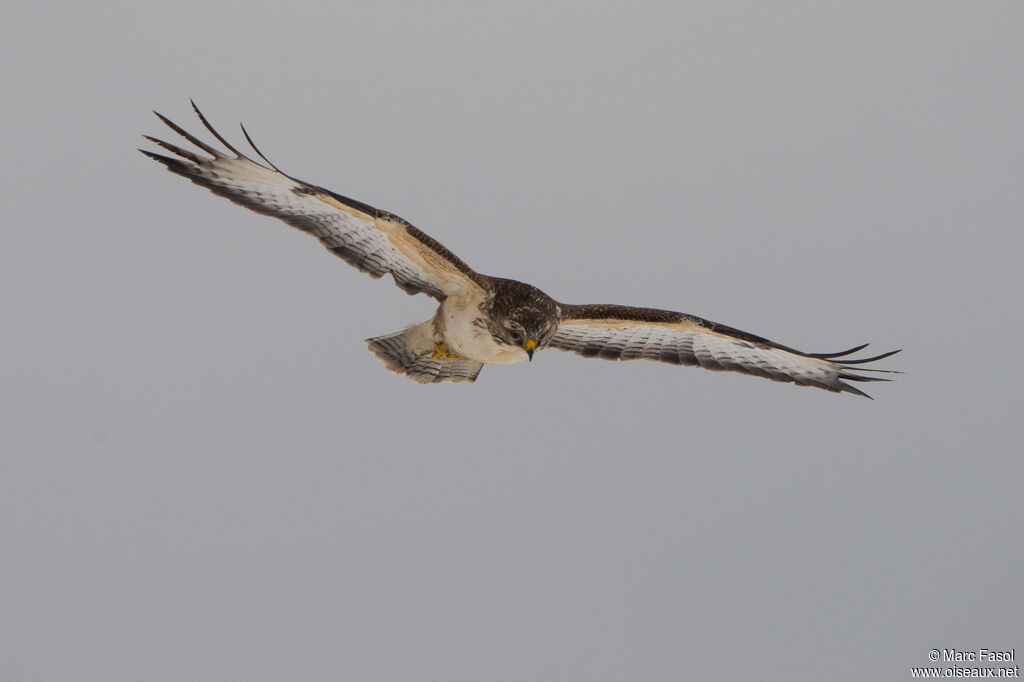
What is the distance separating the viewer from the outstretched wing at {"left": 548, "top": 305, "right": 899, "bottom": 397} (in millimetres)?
9492

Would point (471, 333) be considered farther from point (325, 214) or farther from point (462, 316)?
point (325, 214)

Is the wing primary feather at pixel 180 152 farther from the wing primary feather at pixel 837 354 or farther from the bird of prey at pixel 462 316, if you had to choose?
the wing primary feather at pixel 837 354

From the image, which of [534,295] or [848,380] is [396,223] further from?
[848,380]

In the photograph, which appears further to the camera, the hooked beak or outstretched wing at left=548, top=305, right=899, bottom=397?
outstretched wing at left=548, top=305, right=899, bottom=397

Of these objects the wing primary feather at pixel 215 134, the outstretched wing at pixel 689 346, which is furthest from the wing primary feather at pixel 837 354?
the wing primary feather at pixel 215 134

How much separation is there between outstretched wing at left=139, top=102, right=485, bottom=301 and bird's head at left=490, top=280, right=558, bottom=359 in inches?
11.5

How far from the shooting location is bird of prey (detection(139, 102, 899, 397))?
323 inches

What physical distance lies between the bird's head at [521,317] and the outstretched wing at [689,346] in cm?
63

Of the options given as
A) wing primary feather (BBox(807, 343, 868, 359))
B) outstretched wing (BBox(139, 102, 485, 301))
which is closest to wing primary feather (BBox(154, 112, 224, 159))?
outstretched wing (BBox(139, 102, 485, 301))

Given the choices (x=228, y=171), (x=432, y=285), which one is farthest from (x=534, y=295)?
(x=228, y=171)

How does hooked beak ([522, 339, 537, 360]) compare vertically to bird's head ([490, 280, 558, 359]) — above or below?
below

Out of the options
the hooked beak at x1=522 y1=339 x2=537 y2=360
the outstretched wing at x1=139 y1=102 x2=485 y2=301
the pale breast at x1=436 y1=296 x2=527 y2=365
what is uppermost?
the outstretched wing at x1=139 y1=102 x2=485 y2=301

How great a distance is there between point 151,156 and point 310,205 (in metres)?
1.13

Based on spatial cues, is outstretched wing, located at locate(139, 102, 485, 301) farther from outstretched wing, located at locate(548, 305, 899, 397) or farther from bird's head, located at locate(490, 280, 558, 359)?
outstretched wing, located at locate(548, 305, 899, 397)
